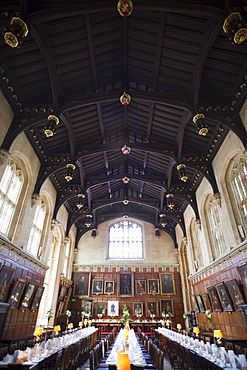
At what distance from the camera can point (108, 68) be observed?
9297mm

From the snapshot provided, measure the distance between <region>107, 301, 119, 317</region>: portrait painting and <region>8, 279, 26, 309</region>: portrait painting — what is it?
10.1 m

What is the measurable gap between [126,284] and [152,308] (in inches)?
104

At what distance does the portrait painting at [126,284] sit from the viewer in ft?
60.2

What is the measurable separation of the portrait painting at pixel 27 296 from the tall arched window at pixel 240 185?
953cm

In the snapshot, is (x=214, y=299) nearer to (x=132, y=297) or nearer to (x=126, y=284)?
(x=132, y=297)

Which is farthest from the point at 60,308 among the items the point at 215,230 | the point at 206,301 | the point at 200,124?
the point at 200,124

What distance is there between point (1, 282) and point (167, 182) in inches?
401

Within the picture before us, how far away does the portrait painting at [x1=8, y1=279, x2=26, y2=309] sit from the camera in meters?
8.79

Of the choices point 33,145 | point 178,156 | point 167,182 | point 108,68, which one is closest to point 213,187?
point 178,156

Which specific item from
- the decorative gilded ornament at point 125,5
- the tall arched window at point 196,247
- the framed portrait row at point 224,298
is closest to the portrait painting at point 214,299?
the framed portrait row at point 224,298

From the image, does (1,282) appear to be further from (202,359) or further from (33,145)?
(202,359)

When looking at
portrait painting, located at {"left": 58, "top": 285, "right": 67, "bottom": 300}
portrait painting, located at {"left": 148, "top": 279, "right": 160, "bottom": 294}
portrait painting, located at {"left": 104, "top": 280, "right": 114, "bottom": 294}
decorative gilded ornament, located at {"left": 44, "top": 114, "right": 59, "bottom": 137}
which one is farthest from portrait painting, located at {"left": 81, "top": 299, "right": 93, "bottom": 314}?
decorative gilded ornament, located at {"left": 44, "top": 114, "right": 59, "bottom": 137}

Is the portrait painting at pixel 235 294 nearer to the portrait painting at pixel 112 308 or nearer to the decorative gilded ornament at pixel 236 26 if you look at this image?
the decorative gilded ornament at pixel 236 26

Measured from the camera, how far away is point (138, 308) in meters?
17.8
